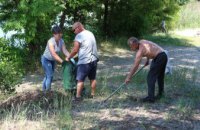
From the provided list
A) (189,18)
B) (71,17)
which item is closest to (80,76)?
(71,17)

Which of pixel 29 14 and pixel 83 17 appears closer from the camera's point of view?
pixel 29 14

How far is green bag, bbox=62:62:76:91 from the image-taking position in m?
10.2

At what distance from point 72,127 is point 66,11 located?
33.5ft

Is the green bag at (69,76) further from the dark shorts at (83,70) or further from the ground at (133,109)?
the ground at (133,109)

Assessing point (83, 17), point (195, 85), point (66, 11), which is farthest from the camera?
point (83, 17)

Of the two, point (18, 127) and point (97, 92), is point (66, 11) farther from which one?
point (18, 127)

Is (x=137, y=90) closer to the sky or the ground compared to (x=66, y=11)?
closer to the ground

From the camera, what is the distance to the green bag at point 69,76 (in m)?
10.2

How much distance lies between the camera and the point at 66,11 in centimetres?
1717

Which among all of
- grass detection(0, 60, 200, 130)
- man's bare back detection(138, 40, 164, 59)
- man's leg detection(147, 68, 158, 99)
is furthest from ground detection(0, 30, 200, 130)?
man's bare back detection(138, 40, 164, 59)

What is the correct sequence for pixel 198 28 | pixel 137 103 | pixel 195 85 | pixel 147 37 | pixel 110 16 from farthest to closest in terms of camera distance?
1. pixel 198 28
2. pixel 147 37
3. pixel 110 16
4. pixel 195 85
5. pixel 137 103

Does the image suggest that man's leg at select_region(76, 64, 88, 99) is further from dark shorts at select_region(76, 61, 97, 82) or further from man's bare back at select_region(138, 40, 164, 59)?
man's bare back at select_region(138, 40, 164, 59)

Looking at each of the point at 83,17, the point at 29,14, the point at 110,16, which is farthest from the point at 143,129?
the point at 110,16

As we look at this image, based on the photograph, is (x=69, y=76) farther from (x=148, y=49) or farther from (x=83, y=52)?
(x=148, y=49)
